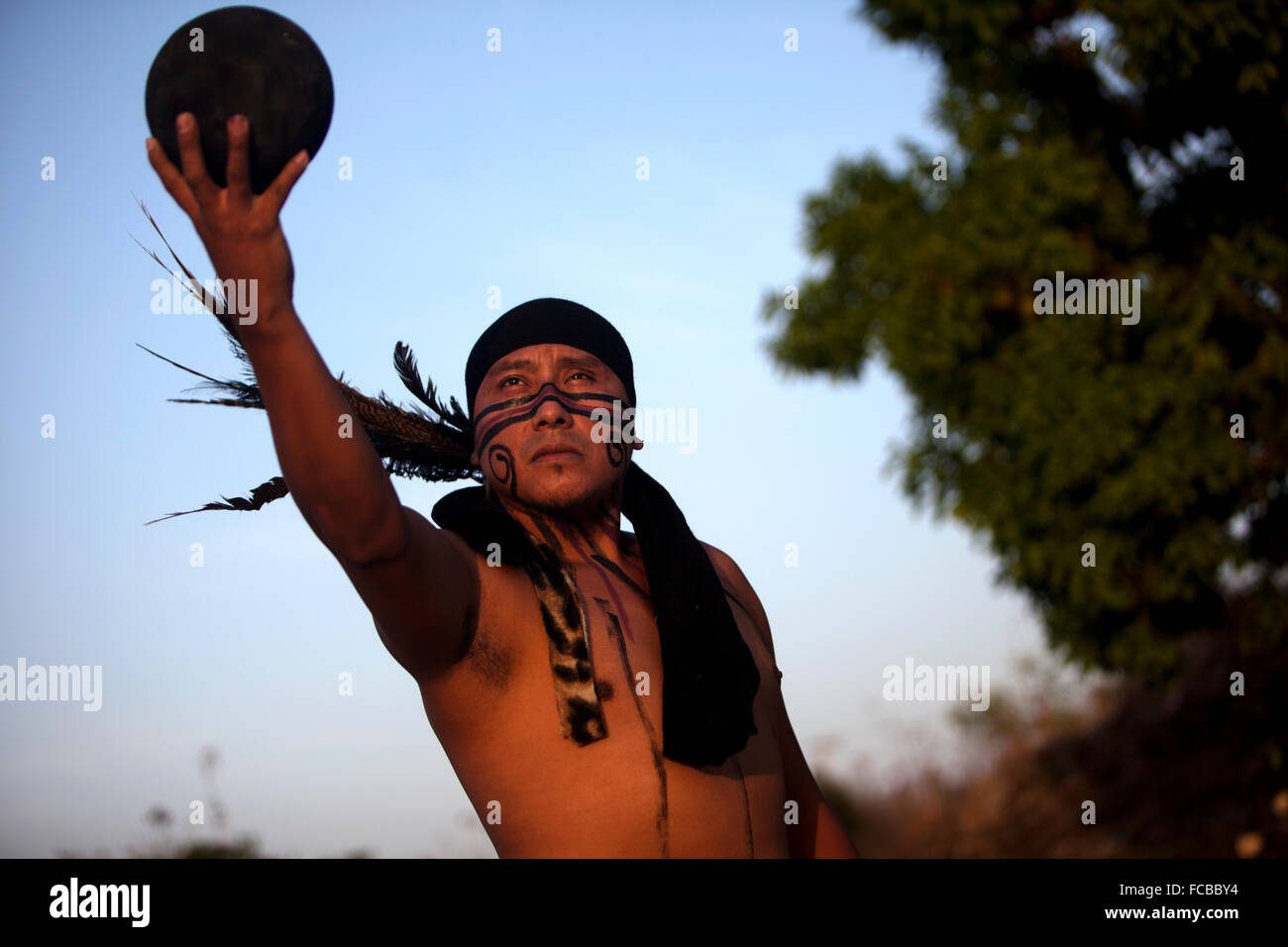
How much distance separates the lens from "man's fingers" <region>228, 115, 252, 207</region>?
1909 mm

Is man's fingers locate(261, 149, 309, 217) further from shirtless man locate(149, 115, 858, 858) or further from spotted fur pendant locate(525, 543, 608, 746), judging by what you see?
spotted fur pendant locate(525, 543, 608, 746)

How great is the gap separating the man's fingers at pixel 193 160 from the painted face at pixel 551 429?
1.01 metres

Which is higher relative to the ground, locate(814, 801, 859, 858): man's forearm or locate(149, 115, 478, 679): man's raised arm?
locate(149, 115, 478, 679): man's raised arm

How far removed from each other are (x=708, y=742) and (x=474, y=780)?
503 mm

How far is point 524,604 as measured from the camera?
2588mm

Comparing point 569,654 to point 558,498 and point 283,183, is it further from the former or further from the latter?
point 283,183

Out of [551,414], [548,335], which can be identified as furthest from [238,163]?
[548,335]

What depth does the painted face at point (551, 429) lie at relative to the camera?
8.98 feet

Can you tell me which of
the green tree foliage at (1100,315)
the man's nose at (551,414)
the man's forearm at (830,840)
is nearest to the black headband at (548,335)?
the man's nose at (551,414)

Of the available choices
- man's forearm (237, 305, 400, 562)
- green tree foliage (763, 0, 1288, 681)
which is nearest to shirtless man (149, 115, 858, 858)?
man's forearm (237, 305, 400, 562)

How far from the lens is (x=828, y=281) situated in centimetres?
1250

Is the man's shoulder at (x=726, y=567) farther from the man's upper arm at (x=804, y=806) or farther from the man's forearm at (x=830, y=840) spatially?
the man's forearm at (x=830, y=840)
